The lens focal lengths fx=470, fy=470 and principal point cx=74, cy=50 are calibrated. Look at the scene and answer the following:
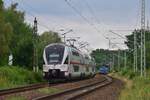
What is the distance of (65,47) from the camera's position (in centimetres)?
4253

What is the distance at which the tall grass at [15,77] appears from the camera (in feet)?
128

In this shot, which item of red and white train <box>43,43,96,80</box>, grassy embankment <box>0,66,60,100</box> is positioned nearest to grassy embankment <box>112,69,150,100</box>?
red and white train <box>43,43,96,80</box>

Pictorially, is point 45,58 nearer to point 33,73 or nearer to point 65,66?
point 65,66

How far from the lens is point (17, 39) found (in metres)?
86.8

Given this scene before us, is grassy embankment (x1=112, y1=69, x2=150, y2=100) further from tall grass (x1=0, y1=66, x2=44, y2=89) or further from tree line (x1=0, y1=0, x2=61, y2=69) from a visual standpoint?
tree line (x1=0, y1=0, x2=61, y2=69)

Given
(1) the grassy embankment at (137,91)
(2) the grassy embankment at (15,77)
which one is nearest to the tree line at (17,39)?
(2) the grassy embankment at (15,77)

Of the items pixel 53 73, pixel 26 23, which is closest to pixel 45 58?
pixel 53 73

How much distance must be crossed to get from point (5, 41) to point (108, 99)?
52.6 m

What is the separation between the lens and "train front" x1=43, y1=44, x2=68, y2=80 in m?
42.3

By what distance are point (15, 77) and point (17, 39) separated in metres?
44.4

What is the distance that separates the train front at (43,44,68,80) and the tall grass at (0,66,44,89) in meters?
2.69

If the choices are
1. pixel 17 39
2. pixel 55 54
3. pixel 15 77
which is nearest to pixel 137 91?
pixel 55 54

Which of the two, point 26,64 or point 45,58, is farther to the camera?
point 26,64

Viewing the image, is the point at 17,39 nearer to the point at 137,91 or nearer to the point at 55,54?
the point at 55,54
